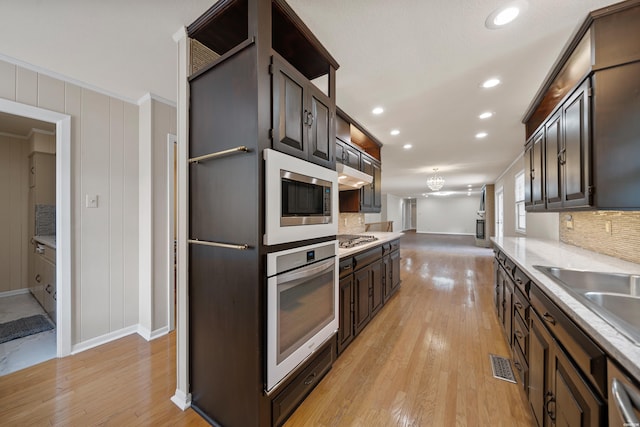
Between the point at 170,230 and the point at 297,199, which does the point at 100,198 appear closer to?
the point at 170,230

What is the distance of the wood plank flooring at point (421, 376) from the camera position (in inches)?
62.7

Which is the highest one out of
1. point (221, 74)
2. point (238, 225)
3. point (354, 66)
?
point (354, 66)

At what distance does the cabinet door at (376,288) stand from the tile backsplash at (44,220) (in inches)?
188

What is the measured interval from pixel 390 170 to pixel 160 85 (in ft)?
19.4

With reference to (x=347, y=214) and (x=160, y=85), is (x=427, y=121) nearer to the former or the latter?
(x=347, y=214)

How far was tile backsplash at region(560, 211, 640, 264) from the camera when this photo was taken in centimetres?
185

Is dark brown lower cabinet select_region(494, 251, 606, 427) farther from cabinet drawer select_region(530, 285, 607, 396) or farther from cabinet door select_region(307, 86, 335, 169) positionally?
cabinet door select_region(307, 86, 335, 169)

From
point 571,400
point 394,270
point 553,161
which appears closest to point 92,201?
point 571,400

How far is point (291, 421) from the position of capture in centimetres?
156

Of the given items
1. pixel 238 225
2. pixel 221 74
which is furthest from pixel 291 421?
pixel 221 74

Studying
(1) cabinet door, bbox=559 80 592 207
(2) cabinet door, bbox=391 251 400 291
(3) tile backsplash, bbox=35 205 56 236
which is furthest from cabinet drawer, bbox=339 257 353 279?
(3) tile backsplash, bbox=35 205 56 236

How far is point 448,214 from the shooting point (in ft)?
48.2

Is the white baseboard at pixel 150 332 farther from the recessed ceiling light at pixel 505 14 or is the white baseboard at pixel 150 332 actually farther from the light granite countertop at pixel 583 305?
the recessed ceiling light at pixel 505 14

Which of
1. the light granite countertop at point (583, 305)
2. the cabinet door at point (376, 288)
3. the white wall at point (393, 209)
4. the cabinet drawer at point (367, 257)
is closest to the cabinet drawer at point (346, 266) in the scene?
the cabinet drawer at point (367, 257)
